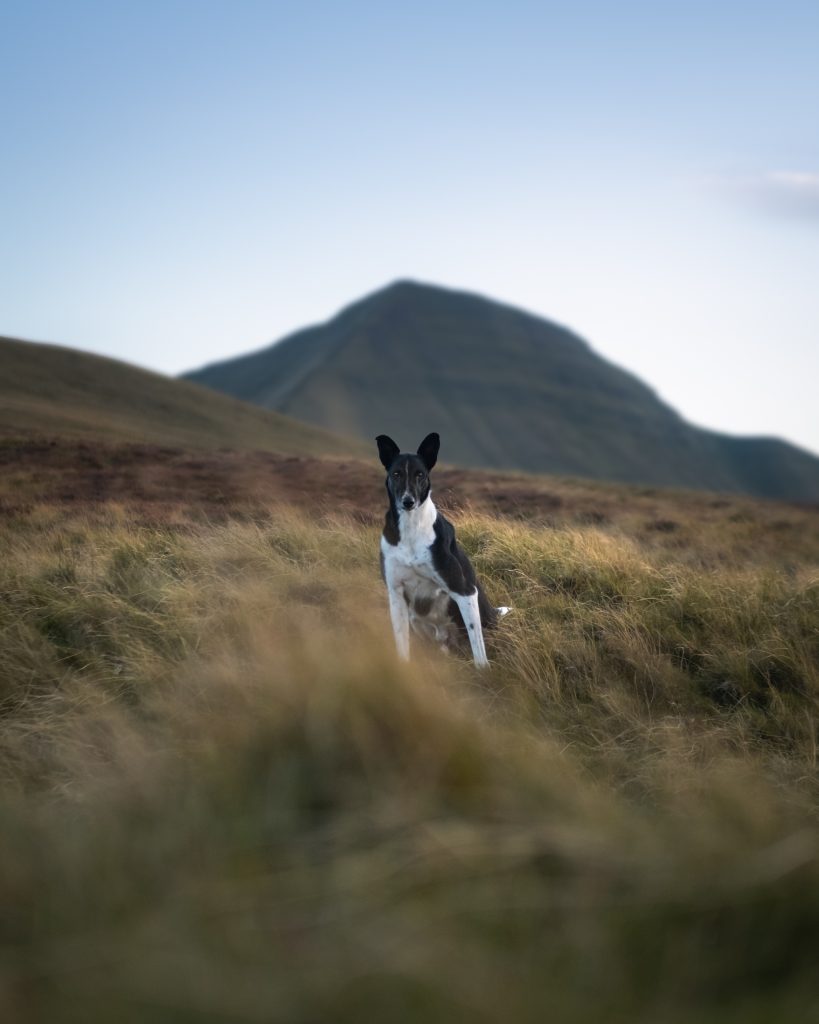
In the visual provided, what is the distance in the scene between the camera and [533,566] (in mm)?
9227

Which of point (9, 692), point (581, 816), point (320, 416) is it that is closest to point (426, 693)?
point (581, 816)

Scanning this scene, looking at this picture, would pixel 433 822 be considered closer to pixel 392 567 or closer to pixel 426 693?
pixel 426 693

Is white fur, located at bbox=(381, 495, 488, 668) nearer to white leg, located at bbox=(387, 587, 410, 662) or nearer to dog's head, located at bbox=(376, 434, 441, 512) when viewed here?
white leg, located at bbox=(387, 587, 410, 662)

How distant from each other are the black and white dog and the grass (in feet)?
1.07

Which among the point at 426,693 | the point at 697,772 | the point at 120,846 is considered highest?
the point at 426,693

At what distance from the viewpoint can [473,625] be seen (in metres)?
6.93

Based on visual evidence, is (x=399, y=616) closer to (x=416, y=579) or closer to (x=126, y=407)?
(x=416, y=579)

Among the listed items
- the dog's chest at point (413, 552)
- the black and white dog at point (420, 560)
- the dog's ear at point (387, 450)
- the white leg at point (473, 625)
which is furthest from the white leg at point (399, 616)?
the dog's ear at point (387, 450)

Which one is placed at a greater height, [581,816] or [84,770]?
[581,816]

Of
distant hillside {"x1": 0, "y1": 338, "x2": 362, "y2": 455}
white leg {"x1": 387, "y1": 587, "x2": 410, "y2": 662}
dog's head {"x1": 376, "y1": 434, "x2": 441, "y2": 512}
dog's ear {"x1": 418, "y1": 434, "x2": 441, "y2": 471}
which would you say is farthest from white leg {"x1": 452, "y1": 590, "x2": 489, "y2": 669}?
distant hillside {"x1": 0, "y1": 338, "x2": 362, "y2": 455}

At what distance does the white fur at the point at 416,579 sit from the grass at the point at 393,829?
27cm

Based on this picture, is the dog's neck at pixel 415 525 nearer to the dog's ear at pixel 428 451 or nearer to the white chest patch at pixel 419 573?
the white chest patch at pixel 419 573

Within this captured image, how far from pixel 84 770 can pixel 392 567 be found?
303cm

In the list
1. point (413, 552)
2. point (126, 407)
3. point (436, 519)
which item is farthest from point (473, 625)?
point (126, 407)
